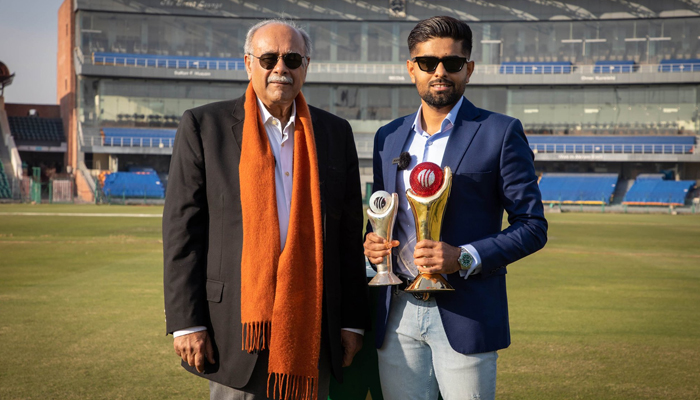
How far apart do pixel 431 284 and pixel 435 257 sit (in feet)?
0.43

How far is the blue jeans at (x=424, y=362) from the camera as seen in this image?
9.23 ft

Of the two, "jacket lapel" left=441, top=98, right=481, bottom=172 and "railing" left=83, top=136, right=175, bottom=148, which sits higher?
"railing" left=83, top=136, right=175, bottom=148

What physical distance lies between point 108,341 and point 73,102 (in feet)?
163

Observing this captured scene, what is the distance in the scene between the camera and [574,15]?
51.4m

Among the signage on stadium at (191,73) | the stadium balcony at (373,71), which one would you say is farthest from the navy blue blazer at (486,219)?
the signage on stadium at (191,73)

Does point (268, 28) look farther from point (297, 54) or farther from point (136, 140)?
point (136, 140)

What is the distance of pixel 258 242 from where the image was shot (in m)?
2.79

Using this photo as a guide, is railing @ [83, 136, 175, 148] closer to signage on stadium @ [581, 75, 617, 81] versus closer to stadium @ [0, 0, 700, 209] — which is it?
stadium @ [0, 0, 700, 209]

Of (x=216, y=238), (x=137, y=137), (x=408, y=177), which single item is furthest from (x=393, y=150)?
(x=137, y=137)

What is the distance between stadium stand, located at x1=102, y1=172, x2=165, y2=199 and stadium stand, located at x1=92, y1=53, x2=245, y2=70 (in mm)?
10387

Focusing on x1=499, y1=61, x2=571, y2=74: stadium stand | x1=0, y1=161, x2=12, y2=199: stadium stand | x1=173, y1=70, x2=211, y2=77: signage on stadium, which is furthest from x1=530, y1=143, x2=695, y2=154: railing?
x1=0, y1=161, x2=12, y2=199: stadium stand

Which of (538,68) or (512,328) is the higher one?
(538,68)

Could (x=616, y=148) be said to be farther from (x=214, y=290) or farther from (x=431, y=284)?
(x=214, y=290)

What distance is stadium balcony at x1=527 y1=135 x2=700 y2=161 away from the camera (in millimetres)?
46844
